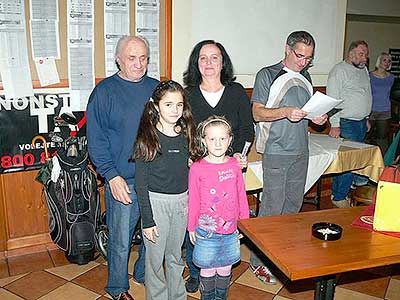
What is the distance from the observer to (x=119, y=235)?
7.47 feet

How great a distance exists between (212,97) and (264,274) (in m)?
1.18

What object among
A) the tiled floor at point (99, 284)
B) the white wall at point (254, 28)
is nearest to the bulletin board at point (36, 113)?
the white wall at point (254, 28)

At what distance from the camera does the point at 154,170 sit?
199 cm

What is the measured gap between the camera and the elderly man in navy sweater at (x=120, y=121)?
7.05 ft

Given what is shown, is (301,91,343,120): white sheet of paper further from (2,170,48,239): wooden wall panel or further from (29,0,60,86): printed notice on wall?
(2,170,48,239): wooden wall panel

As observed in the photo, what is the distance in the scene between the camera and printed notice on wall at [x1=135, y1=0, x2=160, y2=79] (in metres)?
3.08

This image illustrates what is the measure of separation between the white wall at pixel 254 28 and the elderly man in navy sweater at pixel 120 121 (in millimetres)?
1146

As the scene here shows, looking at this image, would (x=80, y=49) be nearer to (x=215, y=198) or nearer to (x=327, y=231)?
(x=215, y=198)

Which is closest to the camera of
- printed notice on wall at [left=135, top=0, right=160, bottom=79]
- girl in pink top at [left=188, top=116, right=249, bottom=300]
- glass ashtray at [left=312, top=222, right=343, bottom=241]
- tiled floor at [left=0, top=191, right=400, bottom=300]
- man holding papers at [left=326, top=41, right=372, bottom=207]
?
glass ashtray at [left=312, top=222, right=343, bottom=241]

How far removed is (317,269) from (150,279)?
0.97 meters

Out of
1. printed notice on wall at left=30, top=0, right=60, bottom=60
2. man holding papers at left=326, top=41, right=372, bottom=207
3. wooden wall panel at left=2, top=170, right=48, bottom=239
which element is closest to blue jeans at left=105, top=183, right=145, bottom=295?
wooden wall panel at left=2, top=170, right=48, bottom=239

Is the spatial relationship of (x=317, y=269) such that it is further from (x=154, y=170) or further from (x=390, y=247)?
(x=154, y=170)

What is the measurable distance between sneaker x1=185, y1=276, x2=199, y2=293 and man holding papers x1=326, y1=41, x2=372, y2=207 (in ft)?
6.58

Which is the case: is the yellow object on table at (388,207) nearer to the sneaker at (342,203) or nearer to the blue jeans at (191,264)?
the blue jeans at (191,264)
